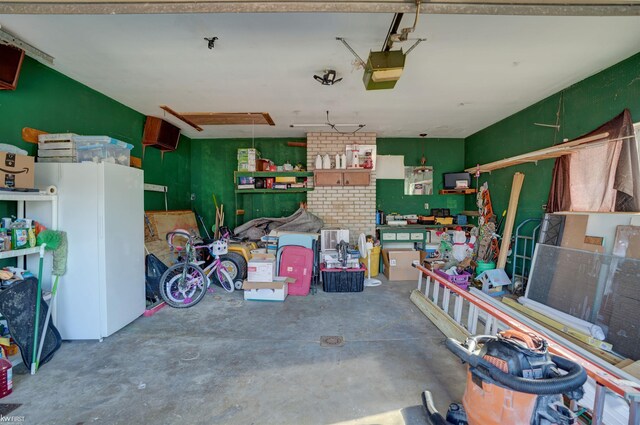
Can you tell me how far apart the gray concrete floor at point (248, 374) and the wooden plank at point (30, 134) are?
7.09ft

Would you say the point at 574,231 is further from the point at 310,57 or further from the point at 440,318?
the point at 310,57

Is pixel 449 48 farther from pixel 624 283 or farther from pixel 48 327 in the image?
pixel 48 327

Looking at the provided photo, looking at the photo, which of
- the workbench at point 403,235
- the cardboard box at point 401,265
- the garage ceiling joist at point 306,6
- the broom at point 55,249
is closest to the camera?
the garage ceiling joist at point 306,6

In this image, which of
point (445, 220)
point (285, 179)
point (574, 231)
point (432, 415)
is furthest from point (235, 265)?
point (574, 231)

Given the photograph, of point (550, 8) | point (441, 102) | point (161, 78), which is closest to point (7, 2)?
point (161, 78)

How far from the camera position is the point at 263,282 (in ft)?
13.7

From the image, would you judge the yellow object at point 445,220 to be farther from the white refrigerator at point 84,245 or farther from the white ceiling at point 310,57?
the white refrigerator at point 84,245

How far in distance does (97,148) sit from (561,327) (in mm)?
5204

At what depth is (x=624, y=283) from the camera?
2.71 meters

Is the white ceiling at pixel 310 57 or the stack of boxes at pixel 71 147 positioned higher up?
the white ceiling at pixel 310 57

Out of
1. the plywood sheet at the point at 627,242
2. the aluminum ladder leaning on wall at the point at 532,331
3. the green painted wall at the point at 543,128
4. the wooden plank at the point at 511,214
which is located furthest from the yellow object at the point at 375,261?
the plywood sheet at the point at 627,242

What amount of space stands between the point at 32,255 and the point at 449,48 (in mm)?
4564

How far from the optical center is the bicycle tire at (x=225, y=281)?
4.58 meters

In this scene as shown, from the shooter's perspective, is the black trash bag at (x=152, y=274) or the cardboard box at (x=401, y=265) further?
the cardboard box at (x=401, y=265)
